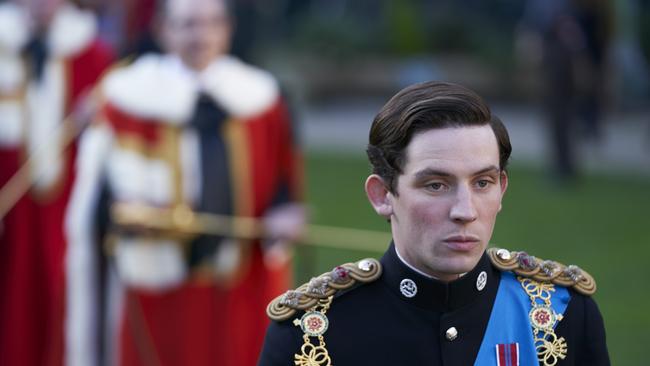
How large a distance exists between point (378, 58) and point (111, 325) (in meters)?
12.8

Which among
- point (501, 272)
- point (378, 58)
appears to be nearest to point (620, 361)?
point (501, 272)

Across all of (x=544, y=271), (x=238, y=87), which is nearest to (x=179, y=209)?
(x=238, y=87)

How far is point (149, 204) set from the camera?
6172mm

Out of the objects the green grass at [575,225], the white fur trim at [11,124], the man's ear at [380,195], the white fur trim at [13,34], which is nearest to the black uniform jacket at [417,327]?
the man's ear at [380,195]

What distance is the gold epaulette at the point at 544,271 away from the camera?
311 cm

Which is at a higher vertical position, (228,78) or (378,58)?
(378,58)

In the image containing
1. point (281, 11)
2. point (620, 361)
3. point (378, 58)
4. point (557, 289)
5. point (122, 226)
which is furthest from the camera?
point (281, 11)

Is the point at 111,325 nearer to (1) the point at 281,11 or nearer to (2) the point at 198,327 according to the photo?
(2) the point at 198,327

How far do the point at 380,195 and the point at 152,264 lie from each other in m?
3.21

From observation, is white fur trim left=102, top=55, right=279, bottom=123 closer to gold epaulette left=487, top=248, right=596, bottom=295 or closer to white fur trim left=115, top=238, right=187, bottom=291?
white fur trim left=115, top=238, right=187, bottom=291

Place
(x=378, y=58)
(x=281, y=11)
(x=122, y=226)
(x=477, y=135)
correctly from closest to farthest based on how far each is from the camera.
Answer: (x=477, y=135)
(x=122, y=226)
(x=378, y=58)
(x=281, y=11)

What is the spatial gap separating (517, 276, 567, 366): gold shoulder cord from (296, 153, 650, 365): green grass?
4.23m

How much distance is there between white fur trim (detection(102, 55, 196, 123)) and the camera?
247 inches

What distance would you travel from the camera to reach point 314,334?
3025 mm
